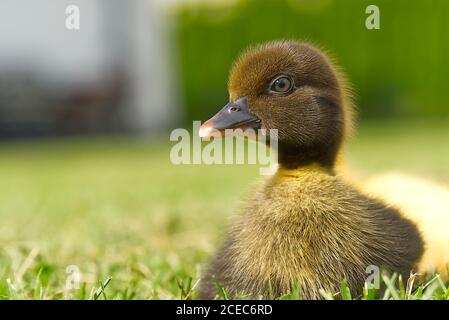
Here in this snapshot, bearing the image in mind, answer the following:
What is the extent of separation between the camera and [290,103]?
1518 millimetres

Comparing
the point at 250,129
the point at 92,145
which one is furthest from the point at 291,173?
the point at 92,145

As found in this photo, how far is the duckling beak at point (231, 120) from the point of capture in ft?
4.89

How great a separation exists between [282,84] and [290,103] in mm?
42

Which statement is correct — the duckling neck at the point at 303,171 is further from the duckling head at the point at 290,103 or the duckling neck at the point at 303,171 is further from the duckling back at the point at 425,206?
the duckling back at the point at 425,206

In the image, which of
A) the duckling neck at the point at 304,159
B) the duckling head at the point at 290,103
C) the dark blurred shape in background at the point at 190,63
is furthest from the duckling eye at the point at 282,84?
the dark blurred shape in background at the point at 190,63

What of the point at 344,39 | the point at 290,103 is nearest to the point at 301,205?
the point at 290,103

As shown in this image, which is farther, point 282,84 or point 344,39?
point 344,39

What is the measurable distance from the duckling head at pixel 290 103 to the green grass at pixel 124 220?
0.20 metres

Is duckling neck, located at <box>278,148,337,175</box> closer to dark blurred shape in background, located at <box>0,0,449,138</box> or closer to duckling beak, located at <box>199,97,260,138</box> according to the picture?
duckling beak, located at <box>199,97,260,138</box>

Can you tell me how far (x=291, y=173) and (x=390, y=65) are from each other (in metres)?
7.71

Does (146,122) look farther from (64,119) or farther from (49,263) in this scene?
(49,263)

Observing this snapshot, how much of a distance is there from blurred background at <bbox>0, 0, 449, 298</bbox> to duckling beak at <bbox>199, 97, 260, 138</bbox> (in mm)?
264

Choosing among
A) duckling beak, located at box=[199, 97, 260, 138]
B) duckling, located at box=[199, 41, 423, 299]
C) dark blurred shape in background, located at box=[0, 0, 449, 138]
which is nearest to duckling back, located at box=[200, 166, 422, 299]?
duckling, located at box=[199, 41, 423, 299]

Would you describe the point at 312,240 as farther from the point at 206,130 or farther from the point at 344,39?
the point at 344,39
